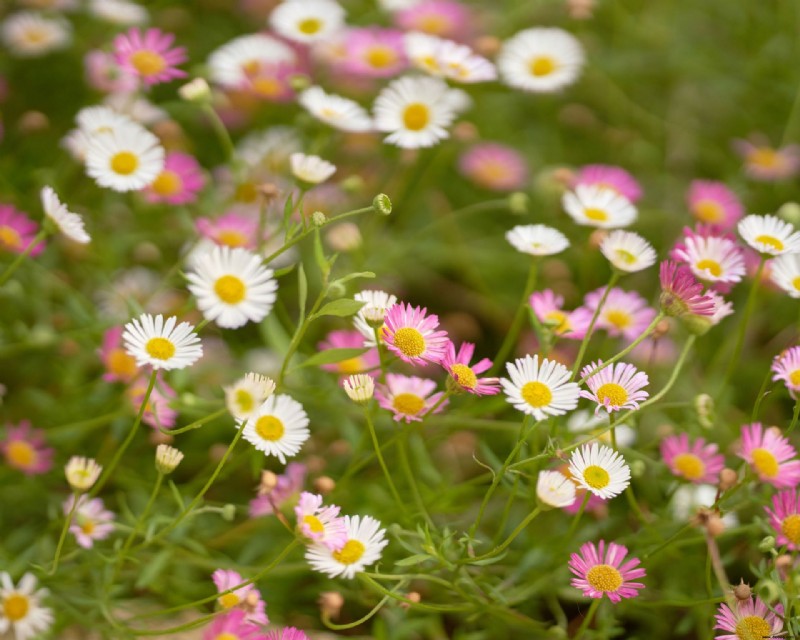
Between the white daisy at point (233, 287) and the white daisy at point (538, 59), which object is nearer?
the white daisy at point (233, 287)

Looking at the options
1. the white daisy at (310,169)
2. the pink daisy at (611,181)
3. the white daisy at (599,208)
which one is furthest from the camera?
the pink daisy at (611,181)

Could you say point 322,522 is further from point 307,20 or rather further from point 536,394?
point 307,20

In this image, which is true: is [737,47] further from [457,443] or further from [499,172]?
[457,443]

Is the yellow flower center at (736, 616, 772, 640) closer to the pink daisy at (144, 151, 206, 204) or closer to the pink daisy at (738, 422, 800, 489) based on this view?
the pink daisy at (738, 422, 800, 489)

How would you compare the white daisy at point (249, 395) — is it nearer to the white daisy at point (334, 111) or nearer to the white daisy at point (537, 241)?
the white daisy at point (537, 241)

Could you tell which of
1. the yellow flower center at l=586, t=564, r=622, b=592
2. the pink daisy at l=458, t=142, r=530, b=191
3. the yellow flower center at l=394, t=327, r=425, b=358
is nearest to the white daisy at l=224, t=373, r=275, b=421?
the yellow flower center at l=394, t=327, r=425, b=358

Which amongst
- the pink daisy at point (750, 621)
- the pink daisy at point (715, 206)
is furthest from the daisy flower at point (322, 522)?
the pink daisy at point (715, 206)

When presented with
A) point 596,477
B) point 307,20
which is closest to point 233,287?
point 596,477
